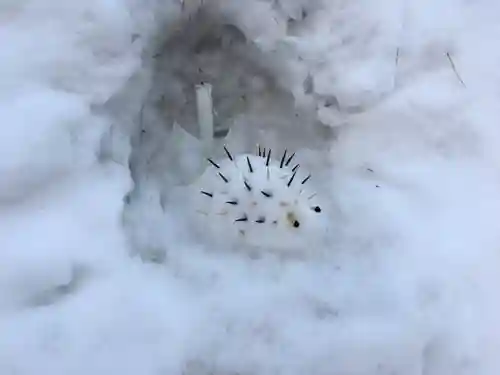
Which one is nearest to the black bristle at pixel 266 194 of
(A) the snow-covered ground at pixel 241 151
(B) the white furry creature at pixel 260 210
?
(B) the white furry creature at pixel 260 210

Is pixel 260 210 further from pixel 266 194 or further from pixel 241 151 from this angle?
pixel 241 151

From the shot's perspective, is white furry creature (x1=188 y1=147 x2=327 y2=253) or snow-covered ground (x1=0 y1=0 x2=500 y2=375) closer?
snow-covered ground (x1=0 y1=0 x2=500 y2=375)

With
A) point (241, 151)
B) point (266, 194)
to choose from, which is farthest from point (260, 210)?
point (241, 151)

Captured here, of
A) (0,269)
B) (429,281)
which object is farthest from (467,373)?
(0,269)

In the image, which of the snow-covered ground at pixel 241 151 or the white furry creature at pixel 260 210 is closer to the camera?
the snow-covered ground at pixel 241 151

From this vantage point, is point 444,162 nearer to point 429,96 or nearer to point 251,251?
point 429,96

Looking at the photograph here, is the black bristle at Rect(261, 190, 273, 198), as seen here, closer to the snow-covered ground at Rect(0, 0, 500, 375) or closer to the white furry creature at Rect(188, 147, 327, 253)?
the white furry creature at Rect(188, 147, 327, 253)

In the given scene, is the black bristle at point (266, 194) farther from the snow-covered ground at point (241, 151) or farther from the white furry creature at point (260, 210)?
the snow-covered ground at point (241, 151)

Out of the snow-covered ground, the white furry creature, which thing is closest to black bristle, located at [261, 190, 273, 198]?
the white furry creature

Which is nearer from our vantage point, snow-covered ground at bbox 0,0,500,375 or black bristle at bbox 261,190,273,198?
snow-covered ground at bbox 0,0,500,375
